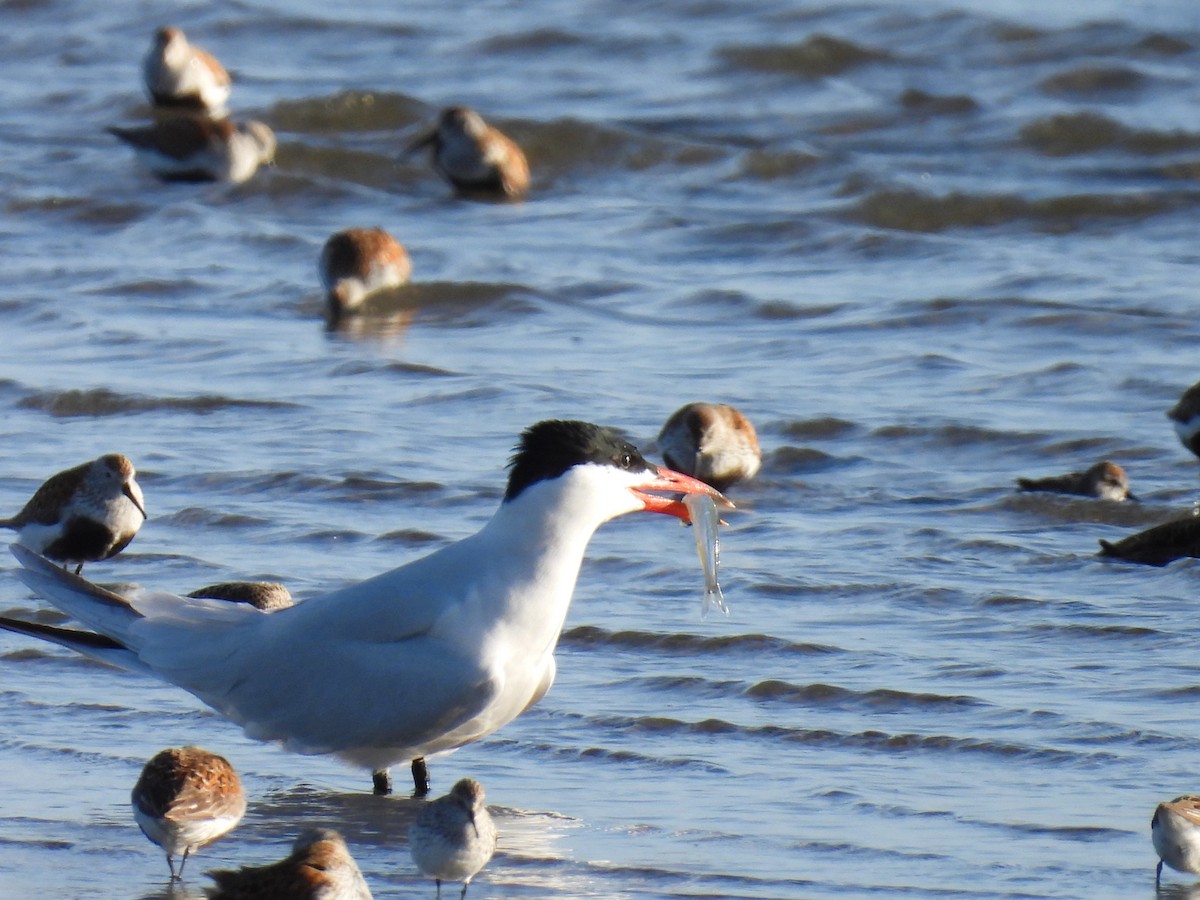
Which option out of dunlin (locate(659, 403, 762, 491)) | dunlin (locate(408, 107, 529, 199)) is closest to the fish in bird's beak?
dunlin (locate(659, 403, 762, 491))

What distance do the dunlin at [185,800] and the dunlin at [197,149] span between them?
10.7 m

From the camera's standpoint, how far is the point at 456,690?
5117 mm

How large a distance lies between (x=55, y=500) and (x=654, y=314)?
4473 millimetres

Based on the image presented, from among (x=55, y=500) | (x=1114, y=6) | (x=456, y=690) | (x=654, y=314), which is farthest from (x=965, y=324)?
(x=1114, y=6)

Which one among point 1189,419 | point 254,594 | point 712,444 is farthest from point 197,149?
point 254,594

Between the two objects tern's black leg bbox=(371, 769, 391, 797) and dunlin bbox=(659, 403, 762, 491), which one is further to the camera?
dunlin bbox=(659, 403, 762, 491)

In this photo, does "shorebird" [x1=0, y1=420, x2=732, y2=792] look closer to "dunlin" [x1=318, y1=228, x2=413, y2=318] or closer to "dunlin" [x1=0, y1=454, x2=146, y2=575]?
"dunlin" [x1=0, y1=454, x2=146, y2=575]

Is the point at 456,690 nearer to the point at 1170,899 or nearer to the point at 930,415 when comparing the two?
the point at 1170,899

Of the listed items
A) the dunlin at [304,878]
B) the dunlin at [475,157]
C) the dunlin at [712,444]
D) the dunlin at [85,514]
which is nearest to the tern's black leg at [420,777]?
the dunlin at [304,878]

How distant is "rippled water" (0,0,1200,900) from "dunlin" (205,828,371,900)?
55 cm

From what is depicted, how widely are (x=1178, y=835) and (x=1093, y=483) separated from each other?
3.84 meters

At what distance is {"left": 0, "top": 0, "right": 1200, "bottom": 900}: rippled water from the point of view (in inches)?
209

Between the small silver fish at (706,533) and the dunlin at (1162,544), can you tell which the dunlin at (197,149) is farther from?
the small silver fish at (706,533)

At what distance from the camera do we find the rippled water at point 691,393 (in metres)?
5.32
